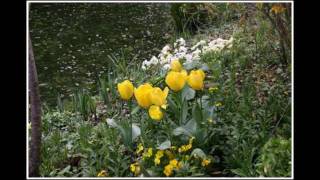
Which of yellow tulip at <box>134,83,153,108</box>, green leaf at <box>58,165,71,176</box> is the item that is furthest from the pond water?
yellow tulip at <box>134,83,153,108</box>

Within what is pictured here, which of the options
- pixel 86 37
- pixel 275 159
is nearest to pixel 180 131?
pixel 275 159

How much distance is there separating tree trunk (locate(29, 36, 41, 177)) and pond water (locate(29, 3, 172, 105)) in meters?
2.49

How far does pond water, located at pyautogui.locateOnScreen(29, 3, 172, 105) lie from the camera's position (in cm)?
616

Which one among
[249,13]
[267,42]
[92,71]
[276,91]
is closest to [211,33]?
[249,13]

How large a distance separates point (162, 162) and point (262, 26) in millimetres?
2459

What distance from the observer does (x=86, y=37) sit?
8055 mm

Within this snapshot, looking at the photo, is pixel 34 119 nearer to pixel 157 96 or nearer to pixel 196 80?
pixel 157 96

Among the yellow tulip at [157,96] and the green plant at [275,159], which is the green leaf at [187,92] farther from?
the green plant at [275,159]

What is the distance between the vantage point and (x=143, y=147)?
310 cm

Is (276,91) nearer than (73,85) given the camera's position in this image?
Yes

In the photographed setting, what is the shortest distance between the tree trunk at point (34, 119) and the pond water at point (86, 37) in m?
2.49

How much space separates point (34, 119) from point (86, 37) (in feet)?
17.8

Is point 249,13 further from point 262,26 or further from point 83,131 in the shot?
point 83,131

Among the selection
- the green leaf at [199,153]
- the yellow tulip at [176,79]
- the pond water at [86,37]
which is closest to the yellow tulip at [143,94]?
the yellow tulip at [176,79]
